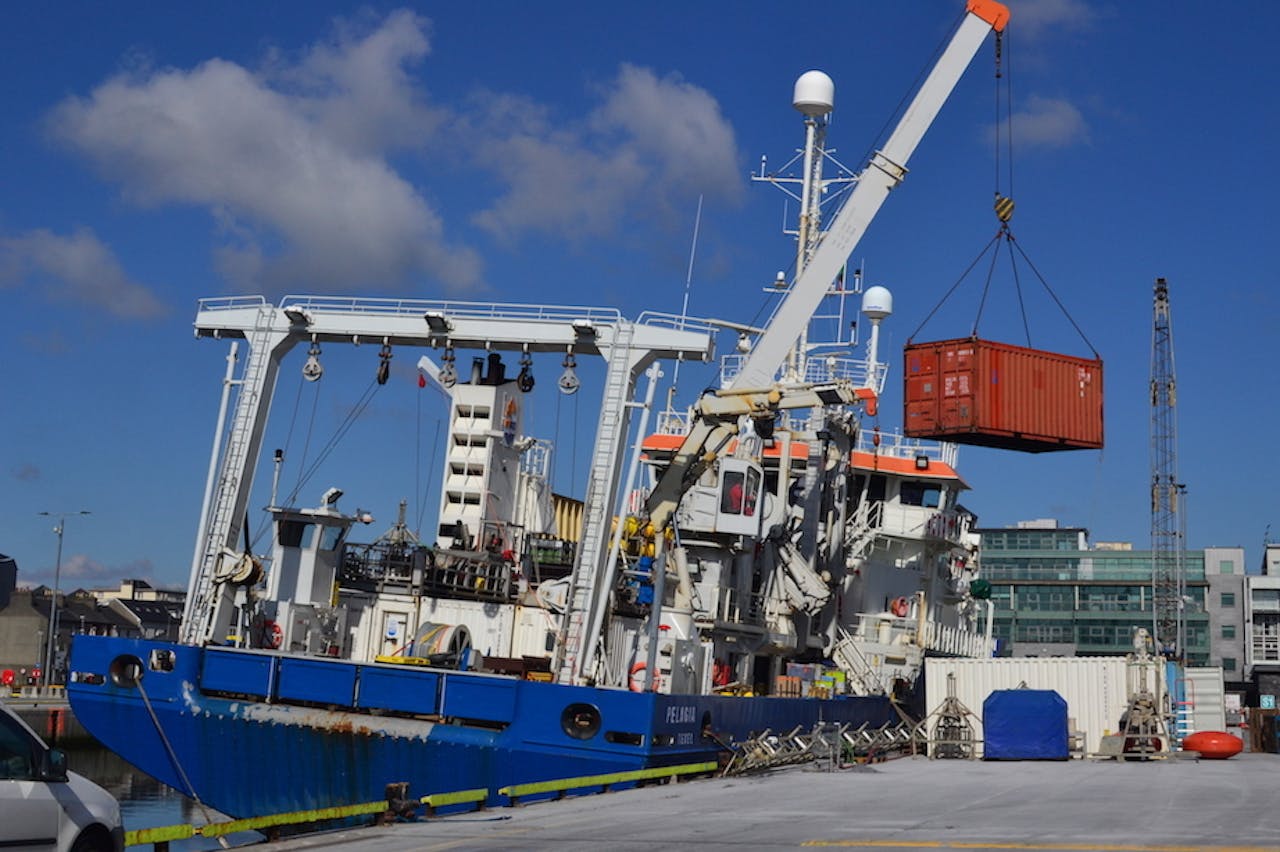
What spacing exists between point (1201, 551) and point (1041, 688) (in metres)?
89.7

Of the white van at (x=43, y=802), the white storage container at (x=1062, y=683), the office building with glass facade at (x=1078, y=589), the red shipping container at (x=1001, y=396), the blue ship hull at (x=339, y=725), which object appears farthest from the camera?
the office building with glass facade at (x=1078, y=589)

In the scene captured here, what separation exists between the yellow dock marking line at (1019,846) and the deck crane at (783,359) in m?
10.0

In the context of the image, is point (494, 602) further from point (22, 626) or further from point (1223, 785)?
point (22, 626)

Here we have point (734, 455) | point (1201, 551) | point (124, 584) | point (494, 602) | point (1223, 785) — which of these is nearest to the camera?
point (1223, 785)

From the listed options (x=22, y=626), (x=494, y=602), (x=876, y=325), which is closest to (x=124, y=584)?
(x=22, y=626)

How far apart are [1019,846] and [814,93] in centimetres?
2698

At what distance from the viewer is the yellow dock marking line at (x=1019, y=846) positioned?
1410cm

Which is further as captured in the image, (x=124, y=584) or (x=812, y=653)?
(x=124, y=584)

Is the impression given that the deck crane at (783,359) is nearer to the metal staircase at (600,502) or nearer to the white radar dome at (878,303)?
the metal staircase at (600,502)

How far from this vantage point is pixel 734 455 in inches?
1427

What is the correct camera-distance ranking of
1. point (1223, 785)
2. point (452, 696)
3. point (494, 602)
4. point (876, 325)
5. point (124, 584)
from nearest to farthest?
point (452, 696) → point (1223, 785) → point (494, 602) → point (876, 325) → point (124, 584)

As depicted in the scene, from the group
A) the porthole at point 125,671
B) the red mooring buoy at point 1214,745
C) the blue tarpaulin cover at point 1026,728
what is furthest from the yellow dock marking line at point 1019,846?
the red mooring buoy at point 1214,745

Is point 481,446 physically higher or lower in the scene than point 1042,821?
higher

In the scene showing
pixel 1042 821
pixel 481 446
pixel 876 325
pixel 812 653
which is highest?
pixel 876 325
